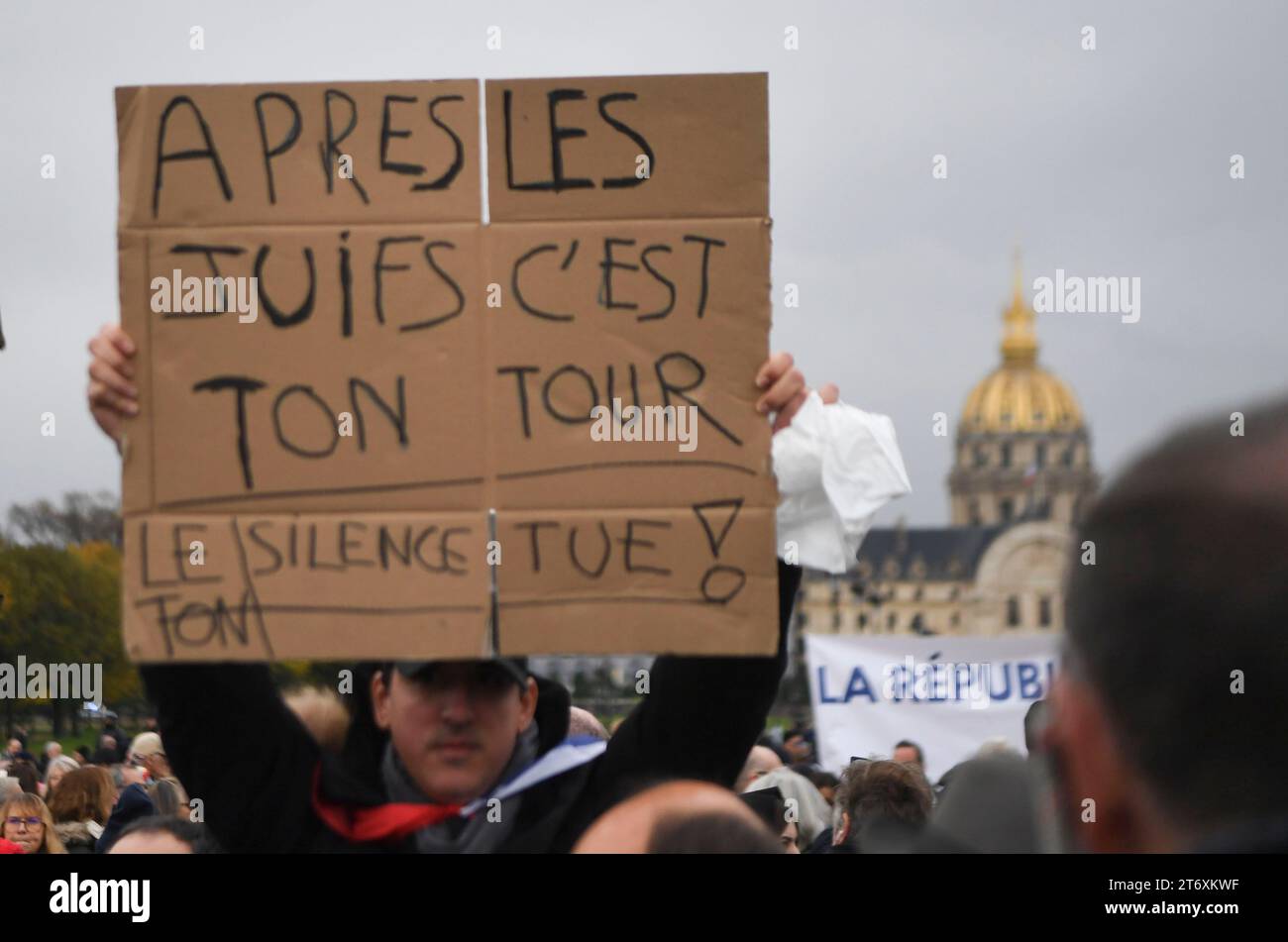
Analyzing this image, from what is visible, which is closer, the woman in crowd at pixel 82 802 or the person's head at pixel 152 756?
the woman in crowd at pixel 82 802

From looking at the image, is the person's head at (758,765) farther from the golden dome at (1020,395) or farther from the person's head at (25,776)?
the golden dome at (1020,395)

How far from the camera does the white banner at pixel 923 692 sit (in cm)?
1093

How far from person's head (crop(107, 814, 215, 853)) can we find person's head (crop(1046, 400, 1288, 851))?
2940mm

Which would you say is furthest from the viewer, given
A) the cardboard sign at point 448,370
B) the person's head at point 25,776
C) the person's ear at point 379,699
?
the person's head at point 25,776

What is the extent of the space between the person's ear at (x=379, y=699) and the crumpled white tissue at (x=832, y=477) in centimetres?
75

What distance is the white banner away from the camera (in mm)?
10930

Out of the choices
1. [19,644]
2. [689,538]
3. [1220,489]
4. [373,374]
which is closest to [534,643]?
[689,538]

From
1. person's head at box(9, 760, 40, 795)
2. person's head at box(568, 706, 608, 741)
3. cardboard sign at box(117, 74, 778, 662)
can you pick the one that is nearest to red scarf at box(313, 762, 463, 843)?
cardboard sign at box(117, 74, 778, 662)

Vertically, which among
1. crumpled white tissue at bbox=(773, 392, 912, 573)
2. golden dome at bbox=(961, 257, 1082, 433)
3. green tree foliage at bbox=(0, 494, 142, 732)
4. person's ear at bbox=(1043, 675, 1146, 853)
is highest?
golden dome at bbox=(961, 257, 1082, 433)

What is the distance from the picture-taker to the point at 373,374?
2.88 metres

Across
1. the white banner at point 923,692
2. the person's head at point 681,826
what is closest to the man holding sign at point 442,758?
the person's head at point 681,826

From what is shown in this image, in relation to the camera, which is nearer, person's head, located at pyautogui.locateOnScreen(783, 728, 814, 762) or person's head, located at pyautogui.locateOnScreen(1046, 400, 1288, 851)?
person's head, located at pyautogui.locateOnScreen(1046, 400, 1288, 851)

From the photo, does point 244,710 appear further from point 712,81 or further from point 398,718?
point 712,81

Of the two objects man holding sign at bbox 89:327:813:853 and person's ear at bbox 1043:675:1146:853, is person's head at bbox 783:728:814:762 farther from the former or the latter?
person's ear at bbox 1043:675:1146:853
